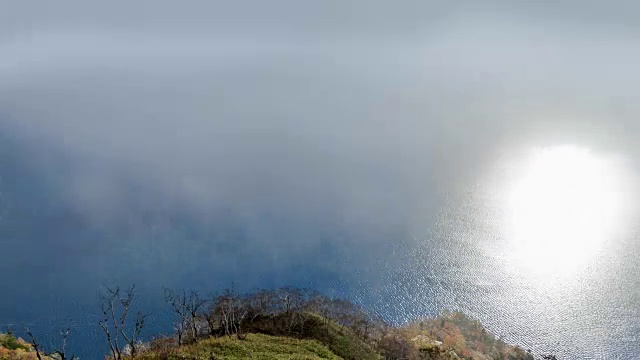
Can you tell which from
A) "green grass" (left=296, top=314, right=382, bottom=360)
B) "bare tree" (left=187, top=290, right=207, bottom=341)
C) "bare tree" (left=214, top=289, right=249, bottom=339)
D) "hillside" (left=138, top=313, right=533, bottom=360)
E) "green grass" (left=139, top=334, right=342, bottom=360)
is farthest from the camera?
"bare tree" (left=214, top=289, right=249, bottom=339)

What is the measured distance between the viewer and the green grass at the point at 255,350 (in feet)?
166

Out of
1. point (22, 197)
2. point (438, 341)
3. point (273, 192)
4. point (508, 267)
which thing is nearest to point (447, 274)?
point (508, 267)

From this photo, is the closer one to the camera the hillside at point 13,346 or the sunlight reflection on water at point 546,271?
the hillside at point 13,346

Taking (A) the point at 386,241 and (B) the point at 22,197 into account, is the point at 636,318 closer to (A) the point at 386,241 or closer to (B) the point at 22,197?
(A) the point at 386,241

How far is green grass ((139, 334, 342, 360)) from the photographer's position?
166 feet

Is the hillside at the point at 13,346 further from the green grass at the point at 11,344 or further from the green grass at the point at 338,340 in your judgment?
the green grass at the point at 338,340

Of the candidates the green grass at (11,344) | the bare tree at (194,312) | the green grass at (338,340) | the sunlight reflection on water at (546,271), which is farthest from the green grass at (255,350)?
the sunlight reflection on water at (546,271)

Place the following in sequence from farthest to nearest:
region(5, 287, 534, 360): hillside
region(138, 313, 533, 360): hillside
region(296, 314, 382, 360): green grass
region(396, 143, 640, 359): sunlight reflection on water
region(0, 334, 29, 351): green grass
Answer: region(396, 143, 640, 359): sunlight reflection on water < region(0, 334, 29, 351): green grass < region(296, 314, 382, 360): green grass < region(5, 287, 534, 360): hillside < region(138, 313, 533, 360): hillside

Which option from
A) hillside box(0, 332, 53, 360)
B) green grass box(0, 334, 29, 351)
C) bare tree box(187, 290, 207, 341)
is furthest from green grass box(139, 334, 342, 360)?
green grass box(0, 334, 29, 351)

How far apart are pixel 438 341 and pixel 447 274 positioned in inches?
1161

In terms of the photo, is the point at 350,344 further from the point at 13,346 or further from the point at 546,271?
the point at 546,271

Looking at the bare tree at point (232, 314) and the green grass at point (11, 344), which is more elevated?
the bare tree at point (232, 314)

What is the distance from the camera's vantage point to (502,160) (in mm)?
182500

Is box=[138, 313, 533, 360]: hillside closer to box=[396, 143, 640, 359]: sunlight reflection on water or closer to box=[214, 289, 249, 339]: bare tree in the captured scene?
box=[214, 289, 249, 339]: bare tree
